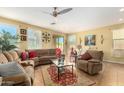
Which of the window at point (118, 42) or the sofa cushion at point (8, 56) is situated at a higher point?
the window at point (118, 42)

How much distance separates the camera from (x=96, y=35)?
6.59ft

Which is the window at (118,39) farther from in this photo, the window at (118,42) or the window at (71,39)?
the window at (71,39)

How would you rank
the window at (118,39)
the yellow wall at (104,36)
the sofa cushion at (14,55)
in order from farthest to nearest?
the sofa cushion at (14,55), the yellow wall at (104,36), the window at (118,39)

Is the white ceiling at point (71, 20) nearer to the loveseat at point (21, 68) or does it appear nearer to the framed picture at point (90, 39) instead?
the framed picture at point (90, 39)

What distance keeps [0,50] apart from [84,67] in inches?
100.0

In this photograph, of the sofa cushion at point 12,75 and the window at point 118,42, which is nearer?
the sofa cushion at point 12,75

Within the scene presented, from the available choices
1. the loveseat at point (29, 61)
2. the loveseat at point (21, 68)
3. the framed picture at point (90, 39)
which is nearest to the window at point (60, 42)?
the loveseat at point (29, 61)

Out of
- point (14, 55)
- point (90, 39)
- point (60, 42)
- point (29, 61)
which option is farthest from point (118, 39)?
point (14, 55)

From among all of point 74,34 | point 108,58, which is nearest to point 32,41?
point 74,34

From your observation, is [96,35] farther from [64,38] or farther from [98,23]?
[64,38]

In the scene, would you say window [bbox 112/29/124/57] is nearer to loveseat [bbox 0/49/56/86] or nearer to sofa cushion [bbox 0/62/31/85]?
loveseat [bbox 0/49/56/86]

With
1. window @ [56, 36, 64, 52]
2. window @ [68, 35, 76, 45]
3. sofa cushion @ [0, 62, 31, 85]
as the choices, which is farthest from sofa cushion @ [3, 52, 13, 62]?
window @ [68, 35, 76, 45]

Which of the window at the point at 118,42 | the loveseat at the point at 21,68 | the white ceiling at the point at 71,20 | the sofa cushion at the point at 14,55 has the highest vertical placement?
the white ceiling at the point at 71,20

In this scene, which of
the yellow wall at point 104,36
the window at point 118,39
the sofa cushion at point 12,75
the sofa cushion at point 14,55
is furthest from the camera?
the sofa cushion at point 14,55
